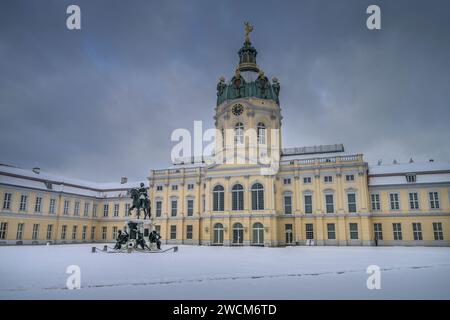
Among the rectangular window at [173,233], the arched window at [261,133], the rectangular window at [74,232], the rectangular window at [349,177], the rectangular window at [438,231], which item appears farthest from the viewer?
the rectangular window at [74,232]

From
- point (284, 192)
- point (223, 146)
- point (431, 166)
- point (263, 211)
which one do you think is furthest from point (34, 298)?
point (431, 166)

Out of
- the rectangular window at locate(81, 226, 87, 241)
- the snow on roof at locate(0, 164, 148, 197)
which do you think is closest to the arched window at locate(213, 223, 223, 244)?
the snow on roof at locate(0, 164, 148, 197)

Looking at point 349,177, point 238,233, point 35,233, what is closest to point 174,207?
point 238,233

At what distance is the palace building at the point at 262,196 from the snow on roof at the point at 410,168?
12 cm

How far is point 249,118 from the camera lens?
2052 inches

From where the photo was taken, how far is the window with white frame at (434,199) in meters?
43.4

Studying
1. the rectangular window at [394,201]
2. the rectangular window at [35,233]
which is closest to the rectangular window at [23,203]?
the rectangular window at [35,233]

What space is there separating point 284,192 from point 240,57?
2528 cm

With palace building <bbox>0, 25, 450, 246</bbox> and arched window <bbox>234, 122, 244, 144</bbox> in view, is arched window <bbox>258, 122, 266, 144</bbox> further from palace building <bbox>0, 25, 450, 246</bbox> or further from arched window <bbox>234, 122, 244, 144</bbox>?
arched window <bbox>234, 122, 244, 144</bbox>

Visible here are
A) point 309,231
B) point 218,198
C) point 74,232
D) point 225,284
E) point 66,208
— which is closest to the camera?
point 225,284

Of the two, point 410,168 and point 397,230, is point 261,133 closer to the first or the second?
point 410,168

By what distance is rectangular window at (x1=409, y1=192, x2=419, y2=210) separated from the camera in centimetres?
4428

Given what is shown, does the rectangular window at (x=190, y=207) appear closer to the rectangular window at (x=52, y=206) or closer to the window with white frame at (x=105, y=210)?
the window with white frame at (x=105, y=210)

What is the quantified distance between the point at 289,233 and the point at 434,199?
745 inches
